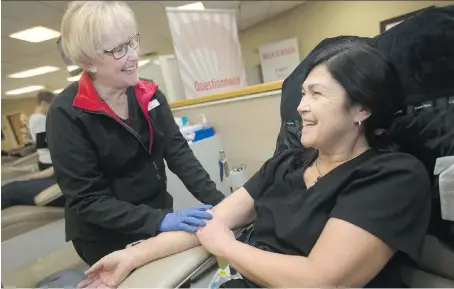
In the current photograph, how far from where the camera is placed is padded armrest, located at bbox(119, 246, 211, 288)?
80cm

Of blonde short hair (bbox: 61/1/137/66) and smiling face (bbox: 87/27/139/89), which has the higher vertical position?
blonde short hair (bbox: 61/1/137/66)

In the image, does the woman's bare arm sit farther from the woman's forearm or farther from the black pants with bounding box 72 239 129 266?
the black pants with bounding box 72 239 129 266

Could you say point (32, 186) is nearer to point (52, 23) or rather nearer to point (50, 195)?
point (50, 195)

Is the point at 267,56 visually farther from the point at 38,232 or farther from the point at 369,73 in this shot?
the point at 369,73

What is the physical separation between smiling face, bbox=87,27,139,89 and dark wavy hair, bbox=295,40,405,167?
2.14 feet

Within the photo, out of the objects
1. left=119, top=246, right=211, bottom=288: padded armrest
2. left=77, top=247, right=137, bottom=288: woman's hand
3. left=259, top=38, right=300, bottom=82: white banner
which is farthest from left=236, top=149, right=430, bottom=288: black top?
left=259, top=38, right=300, bottom=82: white banner

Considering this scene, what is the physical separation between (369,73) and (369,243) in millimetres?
384

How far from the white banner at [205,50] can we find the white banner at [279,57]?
3.09m

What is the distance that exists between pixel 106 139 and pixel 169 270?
1.72ft

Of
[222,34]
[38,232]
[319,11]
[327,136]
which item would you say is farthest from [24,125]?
[319,11]

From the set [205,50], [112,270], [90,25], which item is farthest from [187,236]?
[205,50]

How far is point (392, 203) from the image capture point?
25.3 inches

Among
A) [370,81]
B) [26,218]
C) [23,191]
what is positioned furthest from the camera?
[23,191]

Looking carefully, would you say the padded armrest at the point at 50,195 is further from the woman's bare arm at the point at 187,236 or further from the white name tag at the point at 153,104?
the woman's bare arm at the point at 187,236
